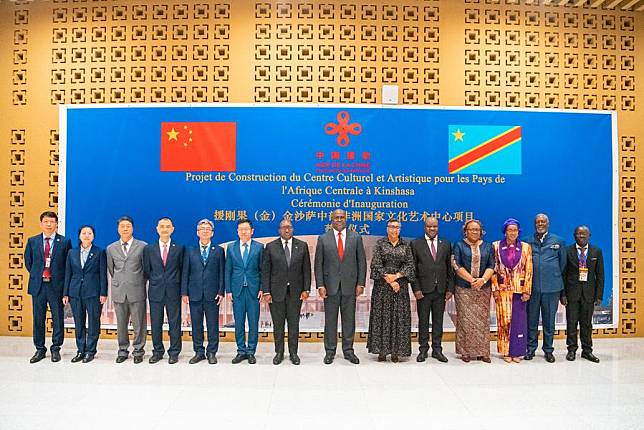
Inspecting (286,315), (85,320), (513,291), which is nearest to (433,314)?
(513,291)

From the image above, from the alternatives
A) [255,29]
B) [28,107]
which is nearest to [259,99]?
[255,29]

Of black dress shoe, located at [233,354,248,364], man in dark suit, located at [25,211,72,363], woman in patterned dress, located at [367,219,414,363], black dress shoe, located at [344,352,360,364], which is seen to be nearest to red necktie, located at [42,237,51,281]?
man in dark suit, located at [25,211,72,363]

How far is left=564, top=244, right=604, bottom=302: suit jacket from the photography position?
520cm

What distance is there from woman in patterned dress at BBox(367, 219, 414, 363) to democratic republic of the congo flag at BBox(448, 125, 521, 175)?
1.49 m

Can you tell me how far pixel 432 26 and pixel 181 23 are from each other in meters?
3.12

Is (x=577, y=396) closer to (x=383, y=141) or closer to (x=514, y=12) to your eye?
(x=383, y=141)

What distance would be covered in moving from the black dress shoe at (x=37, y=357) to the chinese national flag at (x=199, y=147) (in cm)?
237

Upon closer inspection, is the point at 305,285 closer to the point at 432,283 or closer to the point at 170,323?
the point at 432,283

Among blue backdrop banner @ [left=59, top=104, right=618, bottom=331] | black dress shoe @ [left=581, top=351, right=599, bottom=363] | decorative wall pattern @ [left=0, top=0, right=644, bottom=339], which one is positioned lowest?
black dress shoe @ [left=581, top=351, right=599, bottom=363]

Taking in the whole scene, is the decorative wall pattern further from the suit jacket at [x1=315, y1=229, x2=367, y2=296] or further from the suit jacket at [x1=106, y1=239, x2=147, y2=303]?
the suit jacket at [x1=315, y1=229, x2=367, y2=296]

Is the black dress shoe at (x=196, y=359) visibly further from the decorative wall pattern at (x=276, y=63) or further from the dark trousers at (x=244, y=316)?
the decorative wall pattern at (x=276, y=63)

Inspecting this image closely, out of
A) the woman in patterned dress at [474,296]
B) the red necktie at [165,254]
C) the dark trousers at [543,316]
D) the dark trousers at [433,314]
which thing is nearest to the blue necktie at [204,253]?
the red necktie at [165,254]

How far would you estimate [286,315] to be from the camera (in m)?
5.09

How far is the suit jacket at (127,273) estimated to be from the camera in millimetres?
5027
